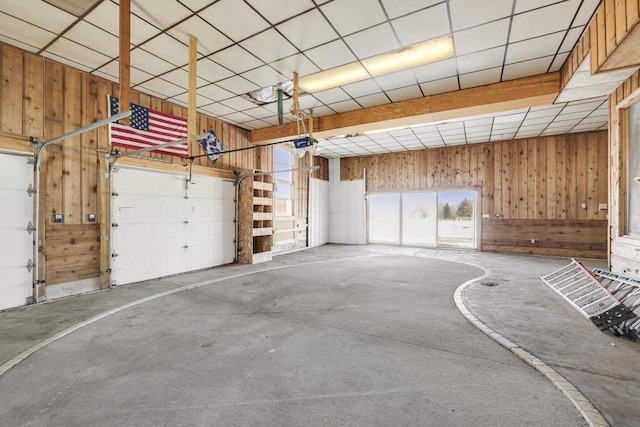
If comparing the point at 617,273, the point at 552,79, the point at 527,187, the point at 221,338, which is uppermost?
the point at 552,79

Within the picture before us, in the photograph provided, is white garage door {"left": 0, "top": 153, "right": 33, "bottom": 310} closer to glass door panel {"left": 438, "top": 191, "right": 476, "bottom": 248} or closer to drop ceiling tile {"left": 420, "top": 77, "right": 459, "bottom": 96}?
drop ceiling tile {"left": 420, "top": 77, "right": 459, "bottom": 96}

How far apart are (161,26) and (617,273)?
25.7 ft

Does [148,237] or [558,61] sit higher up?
[558,61]

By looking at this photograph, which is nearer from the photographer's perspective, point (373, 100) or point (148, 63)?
point (148, 63)

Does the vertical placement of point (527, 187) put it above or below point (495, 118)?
below

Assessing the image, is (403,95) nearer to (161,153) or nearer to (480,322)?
(480,322)

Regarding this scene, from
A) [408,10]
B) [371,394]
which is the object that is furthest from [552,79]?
[371,394]

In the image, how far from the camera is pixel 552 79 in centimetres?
497

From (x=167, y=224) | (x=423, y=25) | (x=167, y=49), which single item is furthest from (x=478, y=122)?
(x=167, y=224)

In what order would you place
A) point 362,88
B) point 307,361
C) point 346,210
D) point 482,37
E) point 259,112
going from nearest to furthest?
point 307,361, point 482,37, point 362,88, point 259,112, point 346,210

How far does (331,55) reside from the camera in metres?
4.54

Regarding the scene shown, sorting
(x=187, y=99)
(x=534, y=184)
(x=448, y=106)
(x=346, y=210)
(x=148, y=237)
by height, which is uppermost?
(x=187, y=99)

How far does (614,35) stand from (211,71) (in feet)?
18.6

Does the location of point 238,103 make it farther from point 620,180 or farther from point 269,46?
point 620,180
